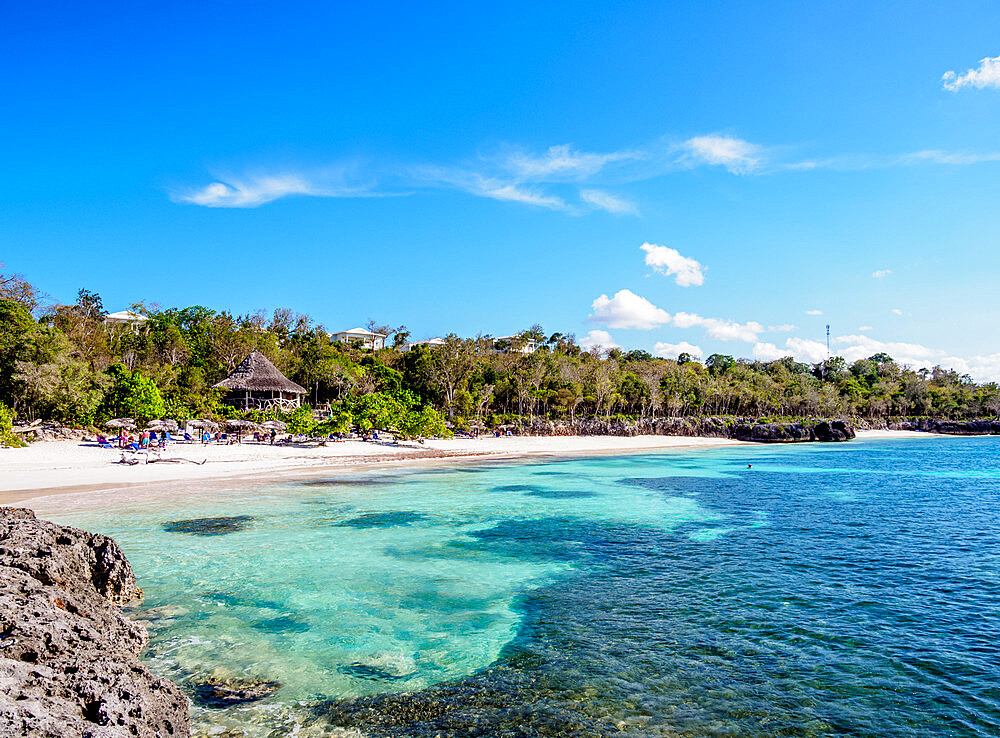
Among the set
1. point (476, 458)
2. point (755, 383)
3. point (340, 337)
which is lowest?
point (476, 458)

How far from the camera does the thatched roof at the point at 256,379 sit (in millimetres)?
33938

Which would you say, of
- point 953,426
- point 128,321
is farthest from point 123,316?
point 953,426

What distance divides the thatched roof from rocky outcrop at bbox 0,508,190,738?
28714 mm

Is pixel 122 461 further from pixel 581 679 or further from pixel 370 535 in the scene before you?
pixel 581 679

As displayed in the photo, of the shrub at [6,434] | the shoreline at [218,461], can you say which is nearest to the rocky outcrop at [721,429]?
the shoreline at [218,461]

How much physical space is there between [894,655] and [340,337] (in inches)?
3516

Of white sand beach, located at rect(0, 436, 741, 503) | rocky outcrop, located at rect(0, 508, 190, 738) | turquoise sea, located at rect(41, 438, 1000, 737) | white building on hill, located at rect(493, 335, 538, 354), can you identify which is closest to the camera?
rocky outcrop, located at rect(0, 508, 190, 738)

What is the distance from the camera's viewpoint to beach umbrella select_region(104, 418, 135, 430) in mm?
27295

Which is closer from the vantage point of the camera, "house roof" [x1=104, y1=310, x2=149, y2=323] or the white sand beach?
the white sand beach

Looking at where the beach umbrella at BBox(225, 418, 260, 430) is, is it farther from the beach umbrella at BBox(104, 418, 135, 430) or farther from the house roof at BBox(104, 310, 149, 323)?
the house roof at BBox(104, 310, 149, 323)

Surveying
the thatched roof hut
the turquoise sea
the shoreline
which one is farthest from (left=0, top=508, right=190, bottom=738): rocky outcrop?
the thatched roof hut

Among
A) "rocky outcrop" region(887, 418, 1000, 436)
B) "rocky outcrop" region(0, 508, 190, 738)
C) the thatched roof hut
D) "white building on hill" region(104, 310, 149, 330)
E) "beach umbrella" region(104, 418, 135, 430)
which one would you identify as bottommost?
"rocky outcrop" region(887, 418, 1000, 436)

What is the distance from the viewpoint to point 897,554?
1184cm

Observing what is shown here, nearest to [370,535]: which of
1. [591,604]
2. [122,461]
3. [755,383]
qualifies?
[591,604]
